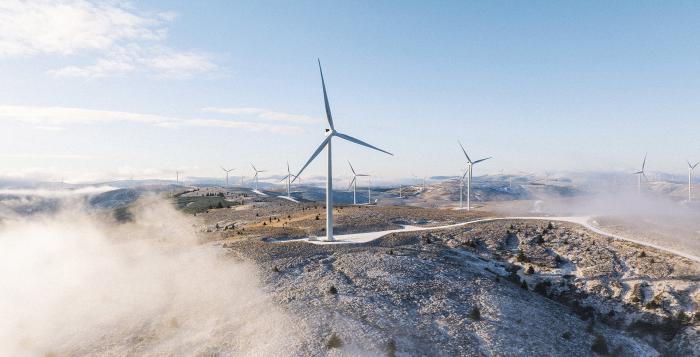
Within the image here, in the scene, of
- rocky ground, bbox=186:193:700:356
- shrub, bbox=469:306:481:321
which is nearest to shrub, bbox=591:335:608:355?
rocky ground, bbox=186:193:700:356

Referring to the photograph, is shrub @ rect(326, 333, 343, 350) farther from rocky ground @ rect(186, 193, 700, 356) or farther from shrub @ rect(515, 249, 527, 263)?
shrub @ rect(515, 249, 527, 263)

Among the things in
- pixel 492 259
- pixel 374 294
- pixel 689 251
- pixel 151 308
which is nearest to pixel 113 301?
pixel 151 308

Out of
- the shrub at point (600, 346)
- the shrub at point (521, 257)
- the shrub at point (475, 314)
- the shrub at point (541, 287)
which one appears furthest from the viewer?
the shrub at point (521, 257)

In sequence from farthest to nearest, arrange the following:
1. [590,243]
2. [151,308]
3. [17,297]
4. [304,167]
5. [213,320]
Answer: [590,243], [304,167], [17,297], [151,308], [213,320]

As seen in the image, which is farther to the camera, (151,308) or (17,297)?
(17,297)

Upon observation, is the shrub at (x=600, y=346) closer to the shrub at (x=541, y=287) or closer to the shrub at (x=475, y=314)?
the shrub at (x=475, y=314)

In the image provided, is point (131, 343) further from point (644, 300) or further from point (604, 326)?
point (644, 300)

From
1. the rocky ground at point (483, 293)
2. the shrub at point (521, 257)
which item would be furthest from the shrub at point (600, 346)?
the shrub at point (521, 257)
